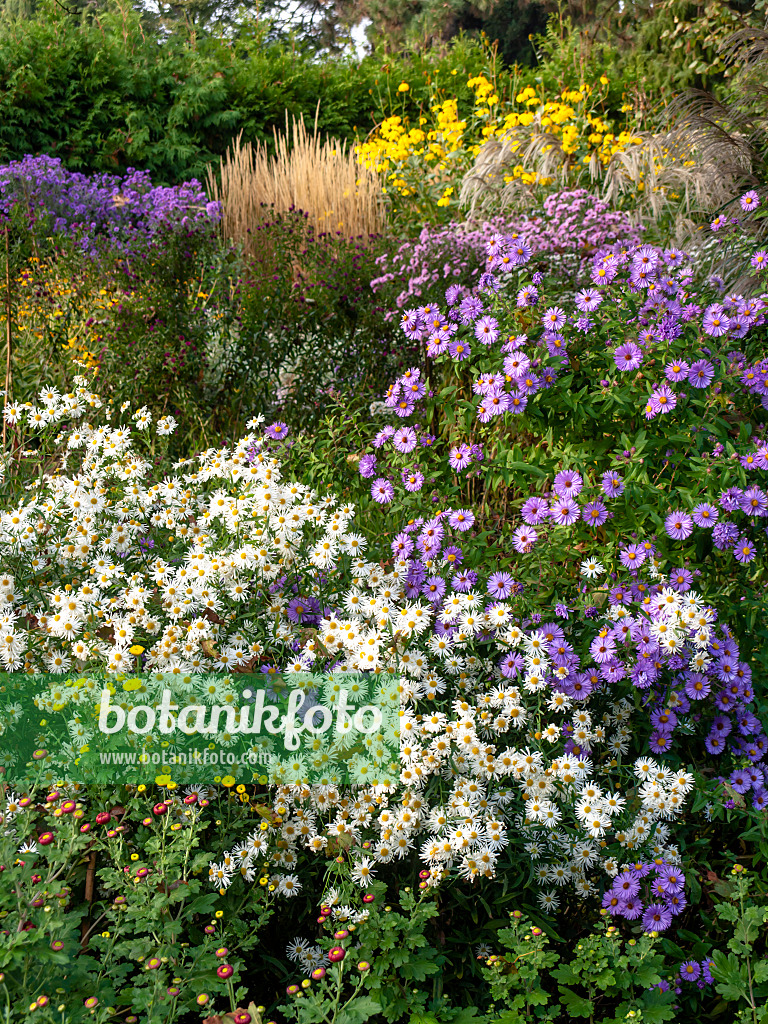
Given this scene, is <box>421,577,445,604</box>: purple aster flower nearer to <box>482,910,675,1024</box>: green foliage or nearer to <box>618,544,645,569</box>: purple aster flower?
<box>618,544,645,569</box>: purple aster flower

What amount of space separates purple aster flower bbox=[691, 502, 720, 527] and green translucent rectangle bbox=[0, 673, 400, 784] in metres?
0.90

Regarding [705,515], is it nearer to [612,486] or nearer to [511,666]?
[612,486]

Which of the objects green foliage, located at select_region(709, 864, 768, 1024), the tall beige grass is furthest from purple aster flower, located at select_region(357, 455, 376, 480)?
the tall beige grass

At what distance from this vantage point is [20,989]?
1464 mm

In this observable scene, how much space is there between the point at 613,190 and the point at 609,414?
139 inches

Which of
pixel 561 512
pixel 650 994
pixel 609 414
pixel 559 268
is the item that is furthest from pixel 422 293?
pixel 650 994

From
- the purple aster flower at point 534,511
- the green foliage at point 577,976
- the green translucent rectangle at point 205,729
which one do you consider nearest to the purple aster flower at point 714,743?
the green foliage at point 577,976

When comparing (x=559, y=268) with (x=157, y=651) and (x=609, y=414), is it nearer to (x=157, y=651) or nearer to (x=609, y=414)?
(x=609, y=414)

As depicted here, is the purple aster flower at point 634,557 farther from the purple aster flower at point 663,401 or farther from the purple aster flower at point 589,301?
the purple aster flower at point 589,301

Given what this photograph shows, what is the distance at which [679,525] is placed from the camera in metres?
2.21

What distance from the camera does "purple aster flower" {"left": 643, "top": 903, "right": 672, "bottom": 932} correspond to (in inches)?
75.7

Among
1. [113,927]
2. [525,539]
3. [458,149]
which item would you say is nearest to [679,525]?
[525,539]

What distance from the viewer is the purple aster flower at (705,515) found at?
85.4 inches

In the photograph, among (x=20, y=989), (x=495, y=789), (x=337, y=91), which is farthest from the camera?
(x=337, y=91)
